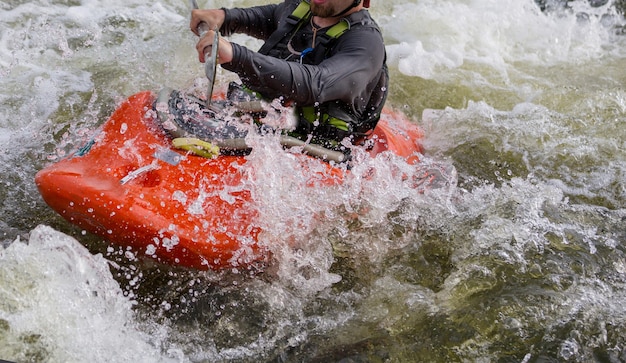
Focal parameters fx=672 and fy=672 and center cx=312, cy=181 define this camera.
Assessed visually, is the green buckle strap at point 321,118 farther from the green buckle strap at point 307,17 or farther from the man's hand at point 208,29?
the man's hand at point 208,29

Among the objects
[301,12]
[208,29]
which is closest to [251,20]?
[208,29]

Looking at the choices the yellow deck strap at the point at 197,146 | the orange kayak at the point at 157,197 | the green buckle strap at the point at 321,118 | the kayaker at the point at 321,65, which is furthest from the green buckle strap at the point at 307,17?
the yellow deck strap at the point at 197,146

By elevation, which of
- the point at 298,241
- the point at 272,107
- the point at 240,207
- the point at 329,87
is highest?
the point at 329,87

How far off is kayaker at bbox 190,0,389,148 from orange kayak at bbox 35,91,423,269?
0.82 ft

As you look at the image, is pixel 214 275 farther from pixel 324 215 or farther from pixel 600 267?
pixel 600 267

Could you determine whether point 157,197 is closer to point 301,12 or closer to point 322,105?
point 322,105

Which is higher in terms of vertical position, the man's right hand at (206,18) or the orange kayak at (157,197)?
the man's right hand at (206,18)

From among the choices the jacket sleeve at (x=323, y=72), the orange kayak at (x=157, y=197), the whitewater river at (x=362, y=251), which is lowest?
the whitewater river at (x=362, y=251)

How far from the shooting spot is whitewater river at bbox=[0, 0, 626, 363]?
266cm

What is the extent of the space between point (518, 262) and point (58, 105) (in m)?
2.84

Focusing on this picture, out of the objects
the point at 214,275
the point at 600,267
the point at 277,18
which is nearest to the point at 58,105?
the point at 277,18

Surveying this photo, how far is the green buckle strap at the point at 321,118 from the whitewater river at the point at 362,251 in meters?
0.25

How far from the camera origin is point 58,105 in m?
4.12

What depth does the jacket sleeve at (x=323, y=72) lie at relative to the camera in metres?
2.77
